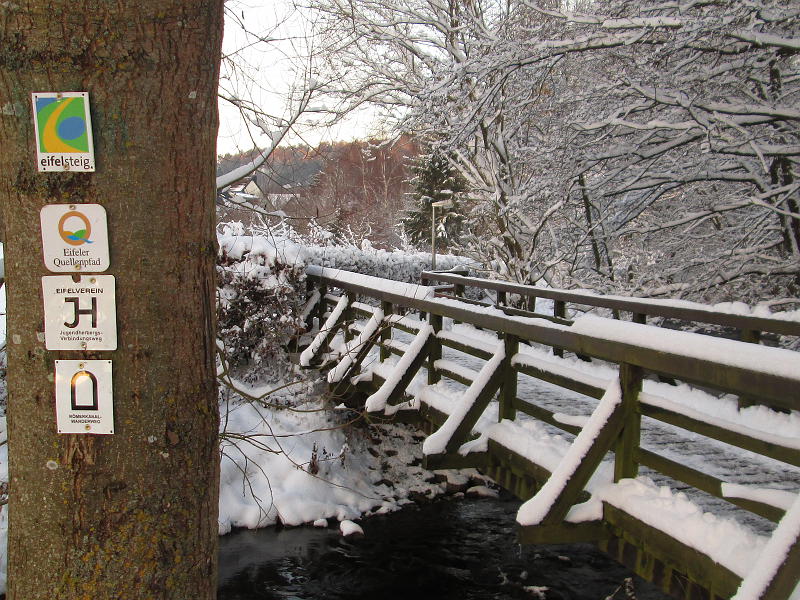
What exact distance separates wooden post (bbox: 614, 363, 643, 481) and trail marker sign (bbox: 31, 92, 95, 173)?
110 inches

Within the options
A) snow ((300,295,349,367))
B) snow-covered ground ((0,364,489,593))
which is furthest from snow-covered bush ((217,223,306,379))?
snow ((300,295,349,367))

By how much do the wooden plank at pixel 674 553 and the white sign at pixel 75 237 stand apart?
2.69 m

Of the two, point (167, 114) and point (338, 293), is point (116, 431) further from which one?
point (338, 293)

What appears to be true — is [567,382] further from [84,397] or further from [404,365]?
[84,397]

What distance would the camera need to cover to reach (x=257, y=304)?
9781 millimetres

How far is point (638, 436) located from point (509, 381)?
1516 millimetres

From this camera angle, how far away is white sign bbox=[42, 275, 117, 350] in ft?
5.03

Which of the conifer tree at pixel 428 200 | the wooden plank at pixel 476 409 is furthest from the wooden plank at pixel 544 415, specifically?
the conifer tree at pixel 428 200

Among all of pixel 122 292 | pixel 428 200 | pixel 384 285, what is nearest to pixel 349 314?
pixel 384 285

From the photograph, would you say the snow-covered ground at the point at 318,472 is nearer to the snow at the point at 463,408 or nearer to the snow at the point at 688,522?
the snow at the point at 463,408

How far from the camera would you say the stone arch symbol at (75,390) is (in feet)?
4.98

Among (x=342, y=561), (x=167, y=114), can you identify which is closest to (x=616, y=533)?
(x=167, y=114)

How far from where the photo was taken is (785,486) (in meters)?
4.15

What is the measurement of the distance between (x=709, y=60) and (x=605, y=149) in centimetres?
143
